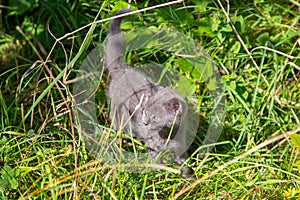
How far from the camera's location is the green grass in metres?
1.89

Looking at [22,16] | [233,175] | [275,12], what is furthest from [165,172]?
[22,16]

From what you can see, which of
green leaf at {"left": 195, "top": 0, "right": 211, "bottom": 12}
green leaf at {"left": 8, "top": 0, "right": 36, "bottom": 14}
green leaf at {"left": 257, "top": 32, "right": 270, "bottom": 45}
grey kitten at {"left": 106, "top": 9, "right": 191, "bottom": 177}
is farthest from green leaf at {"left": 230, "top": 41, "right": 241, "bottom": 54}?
green leaf at {"left": 8, "top": 0, "right": 36, "bottom": 14}

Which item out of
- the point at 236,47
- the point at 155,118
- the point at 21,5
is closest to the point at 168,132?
the point at 155,118

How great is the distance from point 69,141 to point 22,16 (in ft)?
3.84

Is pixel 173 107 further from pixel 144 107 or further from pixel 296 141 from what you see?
pixel 296 141

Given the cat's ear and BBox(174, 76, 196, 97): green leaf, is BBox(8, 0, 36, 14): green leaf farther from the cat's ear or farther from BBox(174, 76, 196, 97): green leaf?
the cat's ear

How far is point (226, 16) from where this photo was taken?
2.34 metres

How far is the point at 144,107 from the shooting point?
204cm

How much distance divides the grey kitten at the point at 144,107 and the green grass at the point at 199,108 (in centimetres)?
11

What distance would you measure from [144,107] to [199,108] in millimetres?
417

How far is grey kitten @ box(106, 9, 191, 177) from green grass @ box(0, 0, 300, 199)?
109mm

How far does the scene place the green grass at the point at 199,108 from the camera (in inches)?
74.3

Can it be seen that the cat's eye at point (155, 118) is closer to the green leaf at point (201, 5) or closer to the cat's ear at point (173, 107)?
the cat's ear at point (173, 107)

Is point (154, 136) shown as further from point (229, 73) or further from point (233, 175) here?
point (229, 73)
